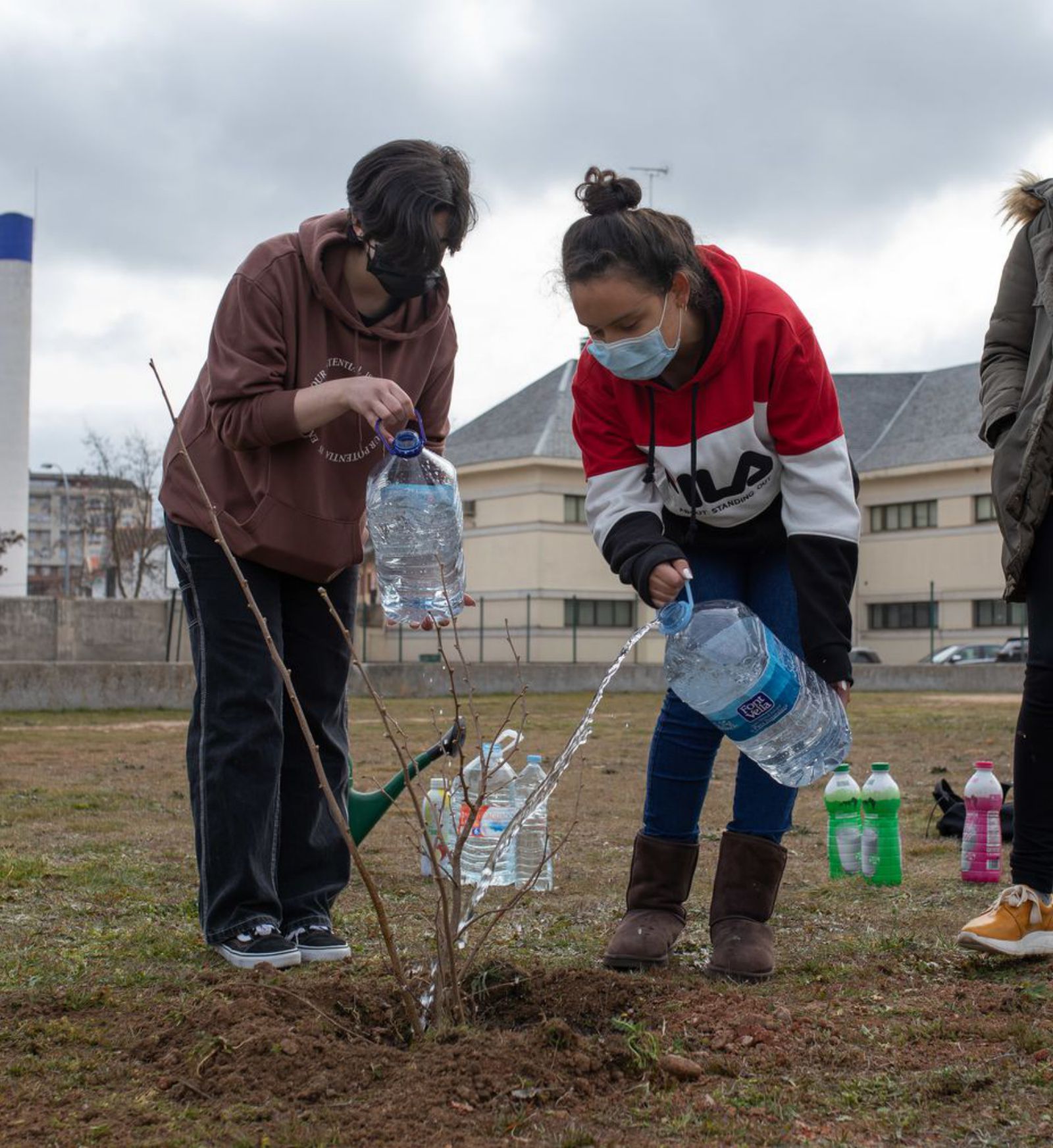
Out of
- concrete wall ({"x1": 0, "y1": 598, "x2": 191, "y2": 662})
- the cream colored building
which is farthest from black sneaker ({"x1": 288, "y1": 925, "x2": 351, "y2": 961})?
A: the cream colored building

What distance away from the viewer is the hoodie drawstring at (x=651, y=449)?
351 cm

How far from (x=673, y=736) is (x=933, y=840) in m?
2.61

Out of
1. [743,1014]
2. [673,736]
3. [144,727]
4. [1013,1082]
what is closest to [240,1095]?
[743,1014]

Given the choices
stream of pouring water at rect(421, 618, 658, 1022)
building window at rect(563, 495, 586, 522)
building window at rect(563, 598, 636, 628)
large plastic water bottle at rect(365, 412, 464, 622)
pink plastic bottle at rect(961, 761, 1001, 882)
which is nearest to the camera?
stream of pouring water at rect(421, 618, 658, 1022)

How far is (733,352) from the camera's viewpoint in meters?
3.37

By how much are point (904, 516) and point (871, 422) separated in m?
4.66

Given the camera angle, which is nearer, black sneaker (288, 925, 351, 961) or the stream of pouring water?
the stream of pouring water

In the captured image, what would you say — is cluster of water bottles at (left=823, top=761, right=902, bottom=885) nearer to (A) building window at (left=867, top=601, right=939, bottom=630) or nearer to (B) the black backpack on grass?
(B) the black backpack on grass

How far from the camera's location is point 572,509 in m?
46.8

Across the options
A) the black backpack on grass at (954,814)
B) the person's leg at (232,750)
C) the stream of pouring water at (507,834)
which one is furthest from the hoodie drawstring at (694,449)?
the black backpack on grass at (954,814)

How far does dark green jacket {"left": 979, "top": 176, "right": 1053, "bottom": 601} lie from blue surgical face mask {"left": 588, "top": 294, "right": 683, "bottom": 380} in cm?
85

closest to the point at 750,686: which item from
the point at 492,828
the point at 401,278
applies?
the point at 401,278

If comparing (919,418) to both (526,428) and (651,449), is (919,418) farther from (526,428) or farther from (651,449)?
(651,449)

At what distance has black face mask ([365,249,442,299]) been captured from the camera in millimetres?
3482
